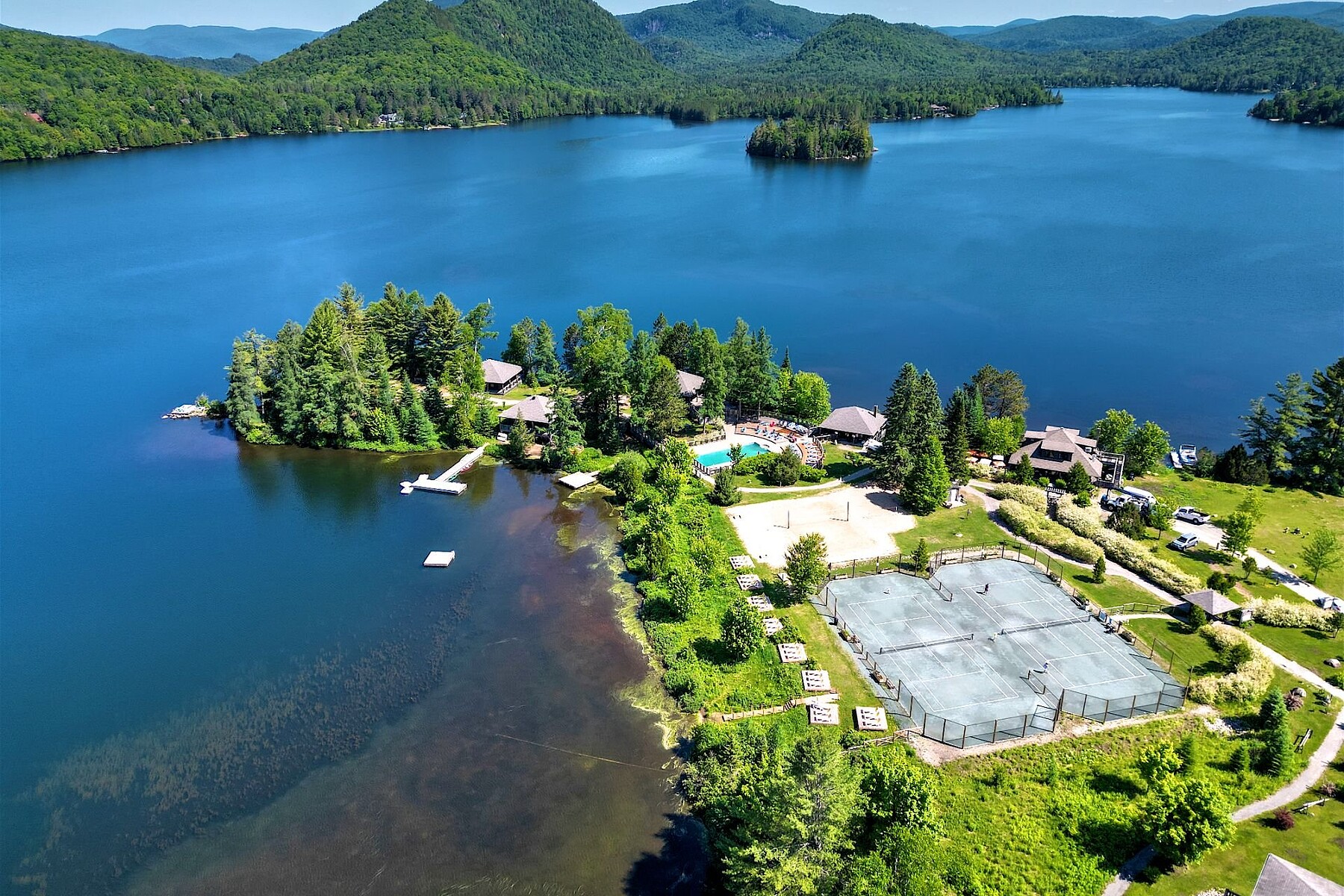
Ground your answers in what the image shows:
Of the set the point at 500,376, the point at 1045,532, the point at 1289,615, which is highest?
the point at 500,376

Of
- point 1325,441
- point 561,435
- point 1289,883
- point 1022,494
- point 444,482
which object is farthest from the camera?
point 561,435

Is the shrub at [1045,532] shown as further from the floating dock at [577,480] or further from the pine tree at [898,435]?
the floating dock at [577,480]

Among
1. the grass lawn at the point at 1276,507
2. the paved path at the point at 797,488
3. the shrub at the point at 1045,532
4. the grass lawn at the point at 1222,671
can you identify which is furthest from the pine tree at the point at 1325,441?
the paved path at the point at 797,488

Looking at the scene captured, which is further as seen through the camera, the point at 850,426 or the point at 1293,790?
the point at 850,426

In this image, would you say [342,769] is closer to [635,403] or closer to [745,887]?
[745,887]

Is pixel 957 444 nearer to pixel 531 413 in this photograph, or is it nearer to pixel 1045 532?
pixel 1045 532

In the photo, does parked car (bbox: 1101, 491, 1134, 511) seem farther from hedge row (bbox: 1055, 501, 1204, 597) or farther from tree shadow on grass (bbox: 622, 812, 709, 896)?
tree shadow on grass (bbox: 622, 812, 709, 896)

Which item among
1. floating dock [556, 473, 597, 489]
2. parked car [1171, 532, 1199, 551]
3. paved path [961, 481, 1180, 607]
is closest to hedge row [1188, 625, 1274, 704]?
paved path [961, 481, 1180, 607]

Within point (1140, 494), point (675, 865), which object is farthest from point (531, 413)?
point (1140, 494)
